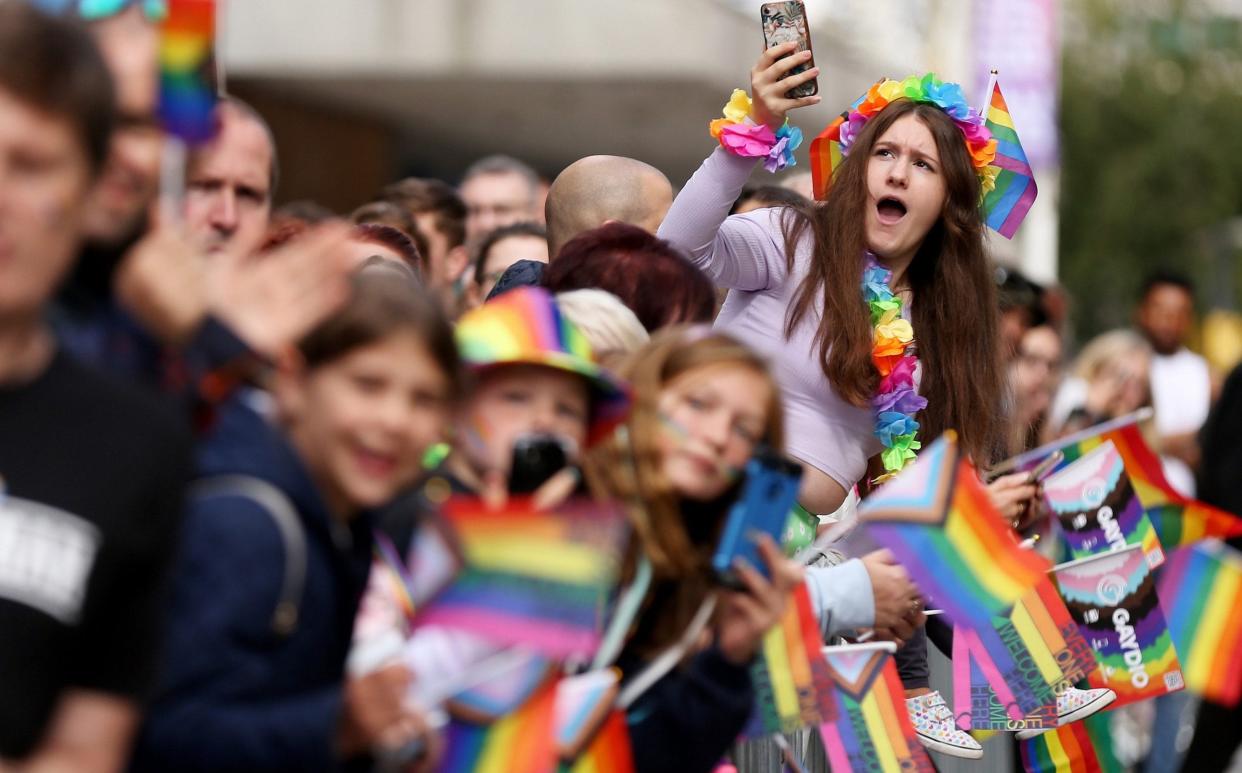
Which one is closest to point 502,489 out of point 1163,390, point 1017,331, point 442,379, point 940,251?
point 442,379

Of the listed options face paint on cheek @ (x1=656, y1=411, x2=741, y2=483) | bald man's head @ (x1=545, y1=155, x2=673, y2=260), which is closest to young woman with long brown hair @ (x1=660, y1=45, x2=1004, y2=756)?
bald man's head @ (x1=545, y1=155, x2=673, y2=260)

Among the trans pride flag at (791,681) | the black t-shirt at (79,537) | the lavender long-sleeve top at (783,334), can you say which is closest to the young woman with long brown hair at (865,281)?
the lavender long-sleeve top at (783,334)

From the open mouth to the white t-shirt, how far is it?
6.09 metres

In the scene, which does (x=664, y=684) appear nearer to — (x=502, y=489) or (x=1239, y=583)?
(x=502, y=489)

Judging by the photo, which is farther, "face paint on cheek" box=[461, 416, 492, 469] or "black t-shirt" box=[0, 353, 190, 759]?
"face paint on cheek" box=[461, 416, 492, 469]

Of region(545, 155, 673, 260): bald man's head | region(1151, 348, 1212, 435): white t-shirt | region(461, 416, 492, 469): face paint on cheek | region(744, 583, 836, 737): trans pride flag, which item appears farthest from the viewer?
region(1151, 348, 1212, 435): white t-shirt

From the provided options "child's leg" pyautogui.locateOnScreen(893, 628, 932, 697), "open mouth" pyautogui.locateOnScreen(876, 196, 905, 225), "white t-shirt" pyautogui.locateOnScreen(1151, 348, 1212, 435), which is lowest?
"white t-shirt" pyautogui.locateOnScreen(1151, 348, 1212, 435)

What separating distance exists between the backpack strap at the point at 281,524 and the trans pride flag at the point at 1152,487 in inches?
85.6

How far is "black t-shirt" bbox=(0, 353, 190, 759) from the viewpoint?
2434 mm

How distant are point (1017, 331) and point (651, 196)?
357cm

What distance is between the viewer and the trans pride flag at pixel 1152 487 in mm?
4645

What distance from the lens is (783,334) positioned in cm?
516

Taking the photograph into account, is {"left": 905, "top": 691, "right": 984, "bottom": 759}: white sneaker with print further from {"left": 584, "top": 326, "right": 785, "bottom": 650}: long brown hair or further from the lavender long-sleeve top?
{"left": 584, "top": 326, "right": 785, "bottom": 650}: long brown hair

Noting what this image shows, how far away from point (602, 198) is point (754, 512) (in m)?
2.31
